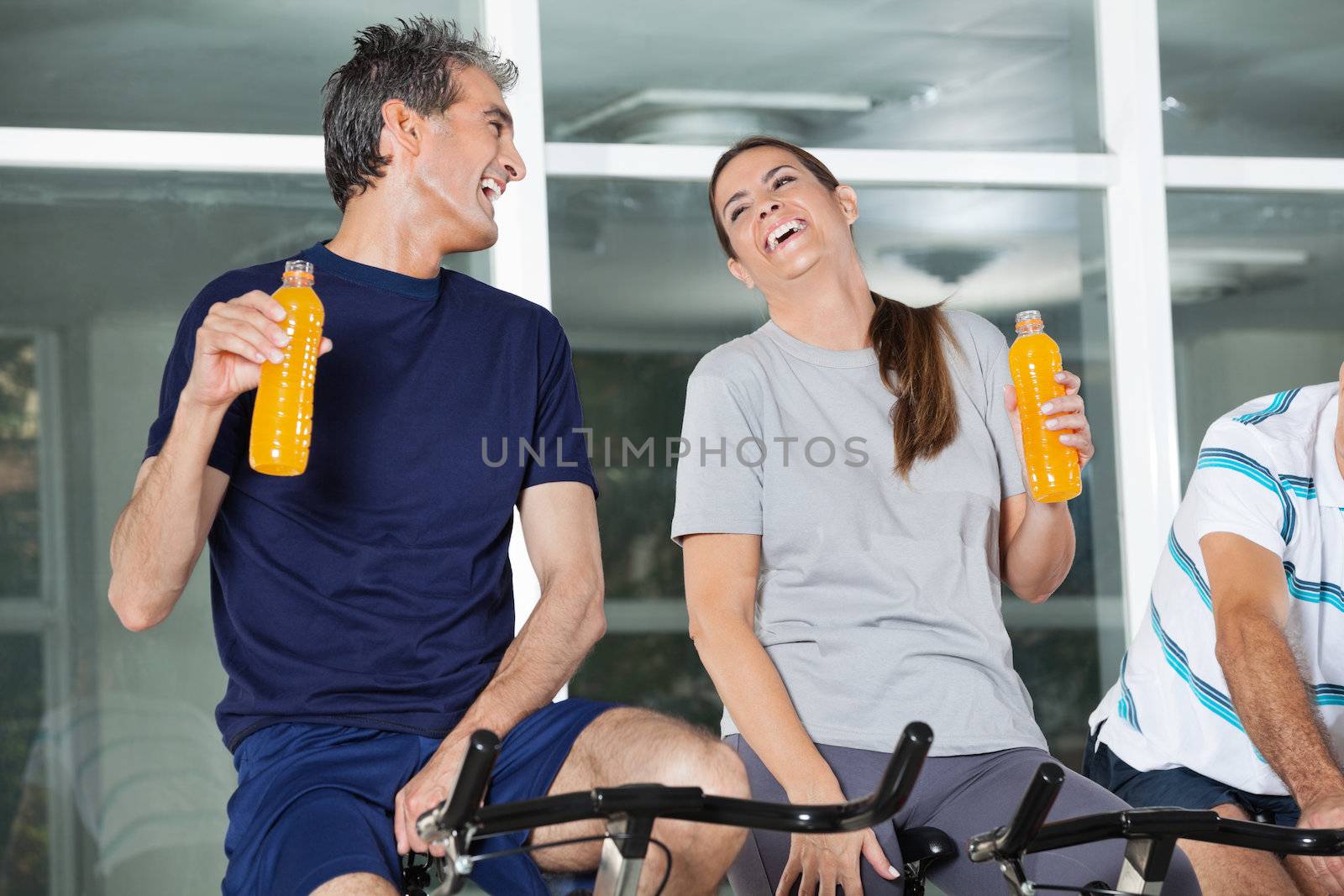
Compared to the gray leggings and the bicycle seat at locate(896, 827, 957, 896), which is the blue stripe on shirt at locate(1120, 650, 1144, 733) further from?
the bicycle seat at locate(896, 827, 957, 896)

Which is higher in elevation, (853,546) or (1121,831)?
(853,546)

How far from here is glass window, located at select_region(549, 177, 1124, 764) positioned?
290 cm

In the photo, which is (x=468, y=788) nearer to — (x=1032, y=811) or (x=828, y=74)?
(x=1032, y=811)

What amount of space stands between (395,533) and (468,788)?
70 cm

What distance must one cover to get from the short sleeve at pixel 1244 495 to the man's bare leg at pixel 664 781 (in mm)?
786

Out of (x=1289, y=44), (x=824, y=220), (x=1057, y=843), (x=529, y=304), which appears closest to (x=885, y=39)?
(x=1289, y=44)

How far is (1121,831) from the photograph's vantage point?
→ 46.1 inches

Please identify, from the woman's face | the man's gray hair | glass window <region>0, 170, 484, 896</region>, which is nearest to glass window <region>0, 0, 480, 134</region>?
glass window <region>0, 170, 484, 896</region>

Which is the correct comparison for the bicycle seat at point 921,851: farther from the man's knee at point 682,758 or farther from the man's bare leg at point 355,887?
the man's bare leg at point 355,887

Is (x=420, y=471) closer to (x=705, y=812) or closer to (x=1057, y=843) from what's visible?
(x=705, y=812)

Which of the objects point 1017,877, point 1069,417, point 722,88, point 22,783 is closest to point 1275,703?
point 1069,417

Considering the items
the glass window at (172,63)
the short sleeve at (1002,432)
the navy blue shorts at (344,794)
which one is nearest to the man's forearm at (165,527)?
the navy blue shorts at (344,794)

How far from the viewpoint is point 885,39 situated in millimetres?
3170

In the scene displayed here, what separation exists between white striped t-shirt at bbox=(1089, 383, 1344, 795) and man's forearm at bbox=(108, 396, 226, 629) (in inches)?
47.8
